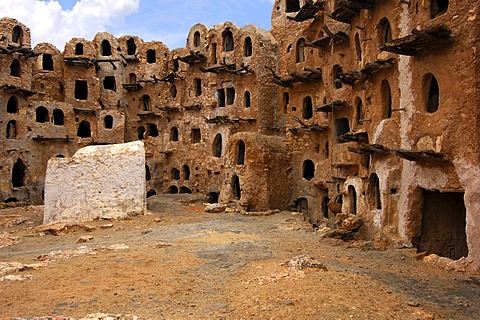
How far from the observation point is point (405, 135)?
1538 centimetres

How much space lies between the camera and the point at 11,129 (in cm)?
3550

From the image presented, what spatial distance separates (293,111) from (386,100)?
11984 millimetres

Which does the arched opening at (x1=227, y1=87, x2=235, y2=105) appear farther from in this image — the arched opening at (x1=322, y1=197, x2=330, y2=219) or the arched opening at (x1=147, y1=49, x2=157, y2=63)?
the arched opening at (x1=322, y1=197, x2=330, y2=219)

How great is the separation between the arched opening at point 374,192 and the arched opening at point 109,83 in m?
31.8

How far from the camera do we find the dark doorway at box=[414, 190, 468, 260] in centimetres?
1511

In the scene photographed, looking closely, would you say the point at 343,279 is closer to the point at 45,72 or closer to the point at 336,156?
the point at 336,156

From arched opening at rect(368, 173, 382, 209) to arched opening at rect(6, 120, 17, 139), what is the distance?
29.8 metres

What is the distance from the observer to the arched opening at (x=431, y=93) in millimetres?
14641

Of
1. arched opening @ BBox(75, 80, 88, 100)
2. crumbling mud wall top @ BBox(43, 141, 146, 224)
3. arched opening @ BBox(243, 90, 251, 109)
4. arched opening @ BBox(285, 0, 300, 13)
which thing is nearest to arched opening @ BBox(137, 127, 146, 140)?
arched opening @ BBox(75, 80, 88, 100)

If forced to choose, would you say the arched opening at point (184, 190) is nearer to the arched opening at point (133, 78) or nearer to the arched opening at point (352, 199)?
the arched opening at point (133, 78)

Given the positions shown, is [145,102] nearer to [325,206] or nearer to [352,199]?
[325,206]

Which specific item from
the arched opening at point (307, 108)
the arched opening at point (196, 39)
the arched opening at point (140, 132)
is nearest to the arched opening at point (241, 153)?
the arched opening at point (307, 108)

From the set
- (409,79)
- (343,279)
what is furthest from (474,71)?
(343,279)

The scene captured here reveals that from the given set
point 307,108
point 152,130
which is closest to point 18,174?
point 152,130
